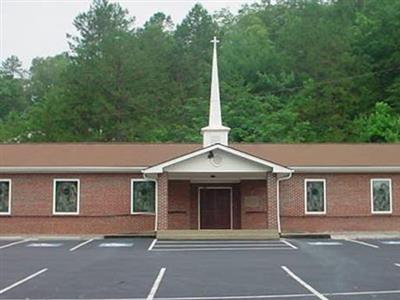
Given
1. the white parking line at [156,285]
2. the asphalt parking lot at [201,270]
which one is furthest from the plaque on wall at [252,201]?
the white parking line at [156,285]

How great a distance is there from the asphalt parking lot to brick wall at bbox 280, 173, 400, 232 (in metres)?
4.84

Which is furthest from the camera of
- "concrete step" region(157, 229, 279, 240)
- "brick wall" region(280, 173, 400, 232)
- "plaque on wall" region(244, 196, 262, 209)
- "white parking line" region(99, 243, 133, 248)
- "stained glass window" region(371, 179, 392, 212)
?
"plaque on wall" region(244, 196, 262, 209)

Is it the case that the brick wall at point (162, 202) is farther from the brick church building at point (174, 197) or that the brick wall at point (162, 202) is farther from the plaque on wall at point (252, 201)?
the plaque on wall at point (252, 201)

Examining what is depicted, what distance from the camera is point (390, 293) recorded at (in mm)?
11352

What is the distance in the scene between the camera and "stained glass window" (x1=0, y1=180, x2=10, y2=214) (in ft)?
91.4

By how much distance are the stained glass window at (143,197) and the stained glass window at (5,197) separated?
17.1 ft

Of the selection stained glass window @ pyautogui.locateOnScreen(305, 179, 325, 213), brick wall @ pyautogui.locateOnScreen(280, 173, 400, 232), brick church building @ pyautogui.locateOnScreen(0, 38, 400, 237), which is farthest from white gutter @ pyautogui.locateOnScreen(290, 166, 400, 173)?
stained glass window @ pyautogui.locateOnScreen(305, 179, 325, 213)

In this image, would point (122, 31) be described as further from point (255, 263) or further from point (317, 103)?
Answer: point (255, 263)

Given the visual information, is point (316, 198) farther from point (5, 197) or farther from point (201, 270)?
point (201, 270)

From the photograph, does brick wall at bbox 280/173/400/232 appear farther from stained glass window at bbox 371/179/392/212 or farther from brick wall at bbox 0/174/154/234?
brick wall at bbox 0/174/154/234

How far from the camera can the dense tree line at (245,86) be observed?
48219 millimetres

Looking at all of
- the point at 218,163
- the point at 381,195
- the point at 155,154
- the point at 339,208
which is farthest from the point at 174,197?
the point at 381,195

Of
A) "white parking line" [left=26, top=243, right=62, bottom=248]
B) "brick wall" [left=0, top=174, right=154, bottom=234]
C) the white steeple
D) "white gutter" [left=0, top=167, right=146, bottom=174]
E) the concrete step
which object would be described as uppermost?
the white steeple

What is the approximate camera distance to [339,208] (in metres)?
28.1
